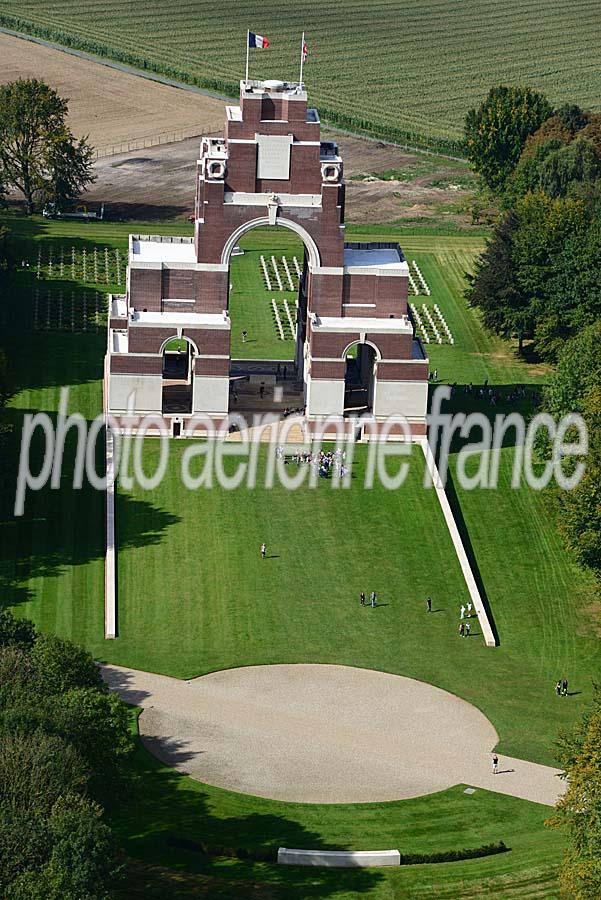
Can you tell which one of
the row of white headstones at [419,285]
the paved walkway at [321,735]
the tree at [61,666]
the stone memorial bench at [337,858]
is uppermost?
the row of white headstones at [419,285]

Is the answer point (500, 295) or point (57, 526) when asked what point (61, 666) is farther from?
point (500, 295)

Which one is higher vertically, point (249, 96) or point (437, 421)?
point (249, 96)

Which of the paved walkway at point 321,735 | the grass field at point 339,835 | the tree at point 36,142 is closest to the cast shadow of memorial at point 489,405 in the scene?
the paved walkway at point 321,735

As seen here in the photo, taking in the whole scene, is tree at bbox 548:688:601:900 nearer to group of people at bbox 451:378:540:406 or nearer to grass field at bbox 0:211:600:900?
grass field at bbox 0:211:600:900

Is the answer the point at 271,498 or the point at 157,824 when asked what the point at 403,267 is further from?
the point at 157,824

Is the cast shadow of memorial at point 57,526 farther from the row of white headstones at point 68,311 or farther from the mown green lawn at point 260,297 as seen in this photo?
the row of white headstones at point 68,311

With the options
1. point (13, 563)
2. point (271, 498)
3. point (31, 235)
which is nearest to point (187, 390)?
point (271, 498)
